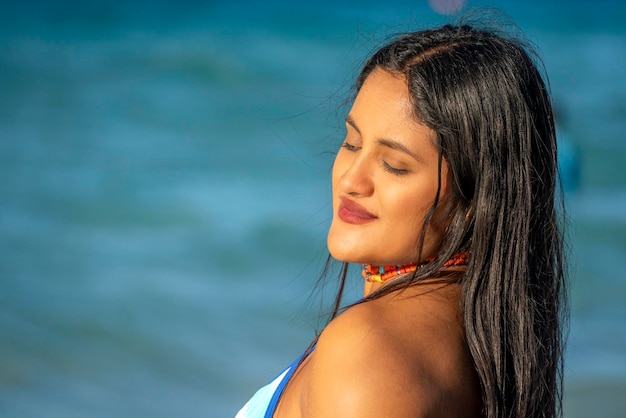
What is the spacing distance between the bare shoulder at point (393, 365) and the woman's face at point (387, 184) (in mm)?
158

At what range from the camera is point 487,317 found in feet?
4.62

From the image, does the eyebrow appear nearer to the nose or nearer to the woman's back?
the nose

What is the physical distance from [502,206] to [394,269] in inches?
8.3

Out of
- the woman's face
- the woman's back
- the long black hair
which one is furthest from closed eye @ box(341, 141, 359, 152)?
the woman's back

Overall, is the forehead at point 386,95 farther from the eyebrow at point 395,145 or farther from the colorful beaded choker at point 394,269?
the colorful beaded choker at point 394,269

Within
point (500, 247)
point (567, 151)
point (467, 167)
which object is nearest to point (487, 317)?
point (500, 247)

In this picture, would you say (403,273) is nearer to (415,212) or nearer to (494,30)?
(415,212)

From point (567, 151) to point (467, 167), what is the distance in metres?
4.45

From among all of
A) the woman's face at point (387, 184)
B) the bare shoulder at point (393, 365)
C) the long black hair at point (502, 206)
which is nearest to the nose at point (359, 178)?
the woman's face at point (387, 184)

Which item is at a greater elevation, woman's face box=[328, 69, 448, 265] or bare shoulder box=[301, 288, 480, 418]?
woman's face box=[328, 69, 448, 265]

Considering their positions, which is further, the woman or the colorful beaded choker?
the colorful beaded choker

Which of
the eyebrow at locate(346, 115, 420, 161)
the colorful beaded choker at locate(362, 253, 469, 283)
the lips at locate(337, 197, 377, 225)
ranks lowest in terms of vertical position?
the colorful beaded choker at locate(362, 253, 469, 283)

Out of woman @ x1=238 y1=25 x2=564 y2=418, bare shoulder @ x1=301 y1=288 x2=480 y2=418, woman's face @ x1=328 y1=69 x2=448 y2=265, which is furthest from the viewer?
woman's face @ x1=328 y1=69 x2=448 y2=265

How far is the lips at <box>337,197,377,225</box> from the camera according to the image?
60.1 inches
